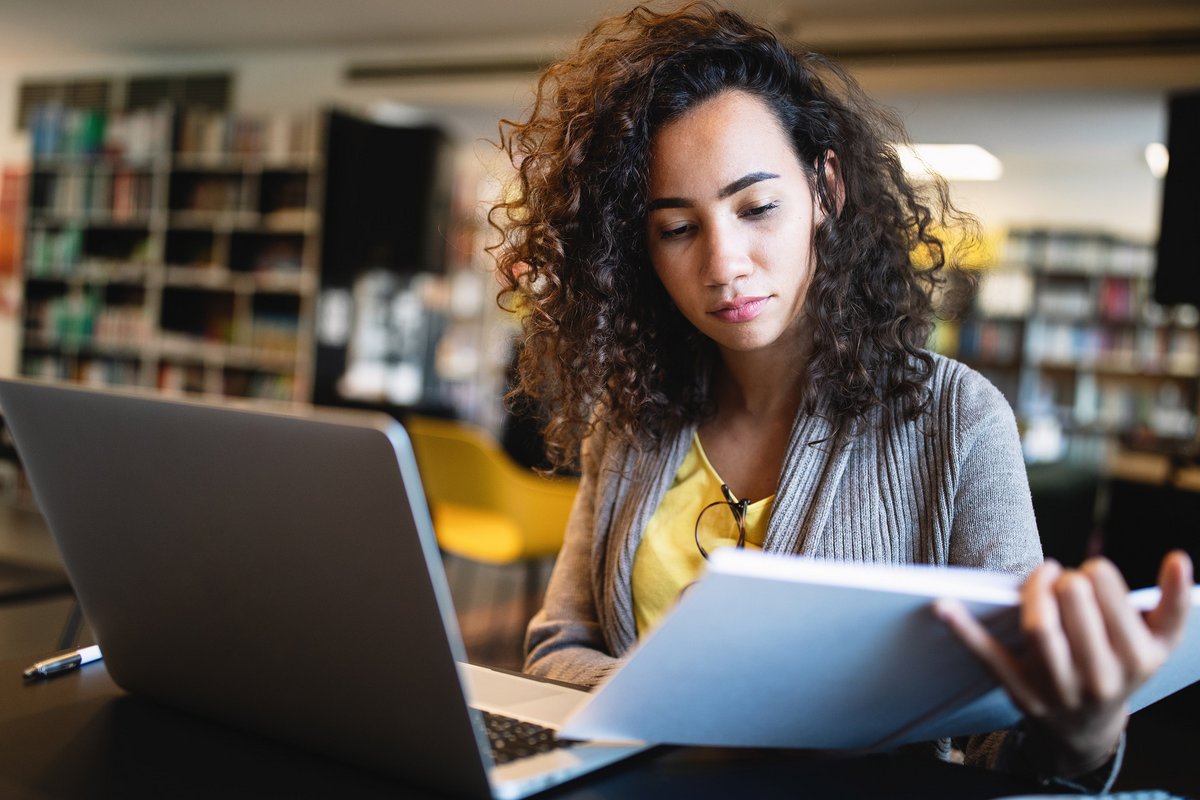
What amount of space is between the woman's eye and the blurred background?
3861 mm

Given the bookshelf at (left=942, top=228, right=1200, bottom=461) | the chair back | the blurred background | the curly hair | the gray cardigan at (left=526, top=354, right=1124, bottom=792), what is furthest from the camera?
the bookshelf at (left=942, top=228, right=1200, bottom=461)

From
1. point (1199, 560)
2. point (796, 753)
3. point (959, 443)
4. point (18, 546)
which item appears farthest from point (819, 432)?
point (18, 546)

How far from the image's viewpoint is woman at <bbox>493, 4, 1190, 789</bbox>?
1149 millimetres

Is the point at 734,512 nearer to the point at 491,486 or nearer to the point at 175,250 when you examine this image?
the point at 491,486

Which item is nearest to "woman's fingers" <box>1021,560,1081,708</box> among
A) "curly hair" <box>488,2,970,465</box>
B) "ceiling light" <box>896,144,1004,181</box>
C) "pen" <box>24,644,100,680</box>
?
"curly hair" <box>488,2,970,465</box>

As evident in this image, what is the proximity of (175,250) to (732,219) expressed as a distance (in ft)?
20.7

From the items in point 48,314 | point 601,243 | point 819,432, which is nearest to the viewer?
point 819,432

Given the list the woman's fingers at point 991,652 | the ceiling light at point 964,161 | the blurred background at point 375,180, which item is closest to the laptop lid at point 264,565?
the woman's fingers at point 991,652

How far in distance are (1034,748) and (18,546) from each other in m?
5.54

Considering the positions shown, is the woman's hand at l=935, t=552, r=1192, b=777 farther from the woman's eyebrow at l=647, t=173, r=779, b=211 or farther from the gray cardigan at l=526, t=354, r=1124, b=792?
the woman's eyebrow at l=647, t=173, r=779, b=211

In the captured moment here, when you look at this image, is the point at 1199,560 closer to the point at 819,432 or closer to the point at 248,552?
the point at 819,432

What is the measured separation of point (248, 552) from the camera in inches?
28.2

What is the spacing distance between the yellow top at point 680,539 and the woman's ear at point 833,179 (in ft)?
1.21

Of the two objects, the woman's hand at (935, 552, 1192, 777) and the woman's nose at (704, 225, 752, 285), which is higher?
the woman's nose at (704, 225, 752, 285)
